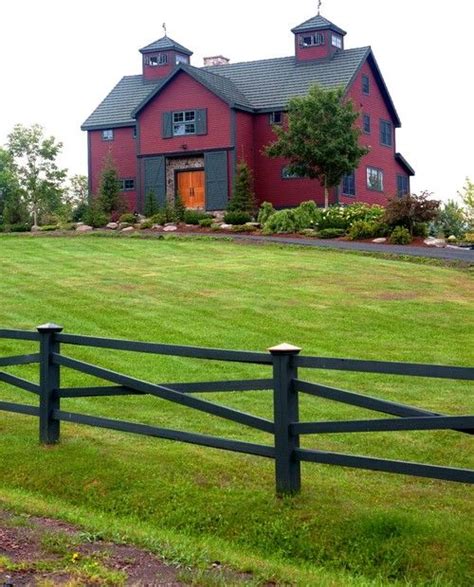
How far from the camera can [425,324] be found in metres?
19.3

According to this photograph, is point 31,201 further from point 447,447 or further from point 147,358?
point 447,447

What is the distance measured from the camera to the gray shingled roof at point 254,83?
48.0 meters

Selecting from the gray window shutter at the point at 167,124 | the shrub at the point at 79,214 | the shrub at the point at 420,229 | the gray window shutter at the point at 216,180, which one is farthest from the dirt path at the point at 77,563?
the gray window shutter at the point at 167,124

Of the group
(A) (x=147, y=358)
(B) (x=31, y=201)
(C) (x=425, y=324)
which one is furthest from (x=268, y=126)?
(A) (x=147, y=358)

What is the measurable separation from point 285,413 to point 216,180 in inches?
1577

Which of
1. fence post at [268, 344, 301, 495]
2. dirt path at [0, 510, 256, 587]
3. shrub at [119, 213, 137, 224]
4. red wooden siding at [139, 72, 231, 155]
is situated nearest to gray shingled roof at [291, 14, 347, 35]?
red wooden siding at [139, 72, 231, 155]

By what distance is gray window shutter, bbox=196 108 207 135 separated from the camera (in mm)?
47531

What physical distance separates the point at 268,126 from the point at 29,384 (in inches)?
1557

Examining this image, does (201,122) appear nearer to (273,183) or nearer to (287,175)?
(273,183)

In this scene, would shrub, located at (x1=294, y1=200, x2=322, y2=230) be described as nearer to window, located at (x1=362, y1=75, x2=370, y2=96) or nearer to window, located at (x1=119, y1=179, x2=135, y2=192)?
window, located at (x1=362, y1=75, x2=370, y2=96)

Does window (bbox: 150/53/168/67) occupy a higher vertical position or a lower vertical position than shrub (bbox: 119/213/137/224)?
higher

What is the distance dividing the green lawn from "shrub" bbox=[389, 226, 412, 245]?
Answer: 8066 mm

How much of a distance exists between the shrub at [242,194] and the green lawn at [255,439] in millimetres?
18166

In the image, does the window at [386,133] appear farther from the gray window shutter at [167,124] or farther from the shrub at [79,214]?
the shrub at [79,214]
